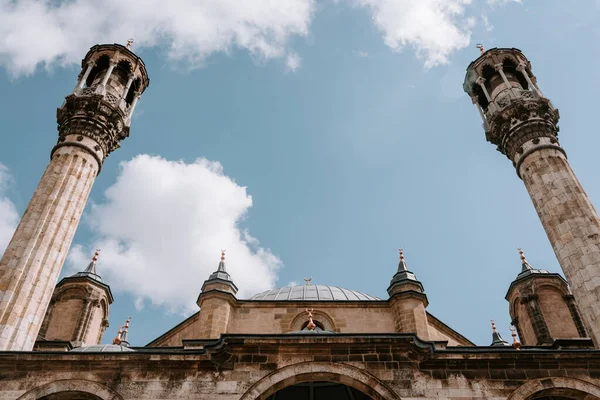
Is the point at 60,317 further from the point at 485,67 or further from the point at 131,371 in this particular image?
the point at 485,67

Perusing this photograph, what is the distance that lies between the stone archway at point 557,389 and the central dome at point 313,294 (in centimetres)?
1086

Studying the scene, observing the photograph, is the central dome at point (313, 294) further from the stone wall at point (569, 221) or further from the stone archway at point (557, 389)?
the stone archway at point (557, 389)

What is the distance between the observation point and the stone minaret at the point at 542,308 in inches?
834

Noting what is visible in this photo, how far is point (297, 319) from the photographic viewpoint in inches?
745

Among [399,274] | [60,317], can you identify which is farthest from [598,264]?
[60,317]

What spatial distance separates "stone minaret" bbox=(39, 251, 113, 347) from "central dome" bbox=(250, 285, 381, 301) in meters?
6.65

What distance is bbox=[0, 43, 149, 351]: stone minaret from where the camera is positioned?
41.8 ft

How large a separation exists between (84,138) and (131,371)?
955 cm

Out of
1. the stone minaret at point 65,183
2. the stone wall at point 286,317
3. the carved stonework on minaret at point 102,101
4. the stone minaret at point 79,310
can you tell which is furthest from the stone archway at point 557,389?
the stone minaret at point 79,310

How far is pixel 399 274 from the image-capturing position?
20.4m

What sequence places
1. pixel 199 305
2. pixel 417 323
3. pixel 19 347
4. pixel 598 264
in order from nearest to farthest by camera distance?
pixel 19 347, pixel 598 264, pixel 417 323, pixel 199 305

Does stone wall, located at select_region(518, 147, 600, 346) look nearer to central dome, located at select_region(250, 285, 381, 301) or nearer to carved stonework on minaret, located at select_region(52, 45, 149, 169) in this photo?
central dome, located at select_region(250, 285, 381, 301)

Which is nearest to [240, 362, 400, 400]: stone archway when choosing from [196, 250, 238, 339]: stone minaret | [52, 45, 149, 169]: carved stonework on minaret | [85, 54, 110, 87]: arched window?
[196, 250, 238, 339]: stone minaret

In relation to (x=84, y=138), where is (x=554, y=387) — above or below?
below
